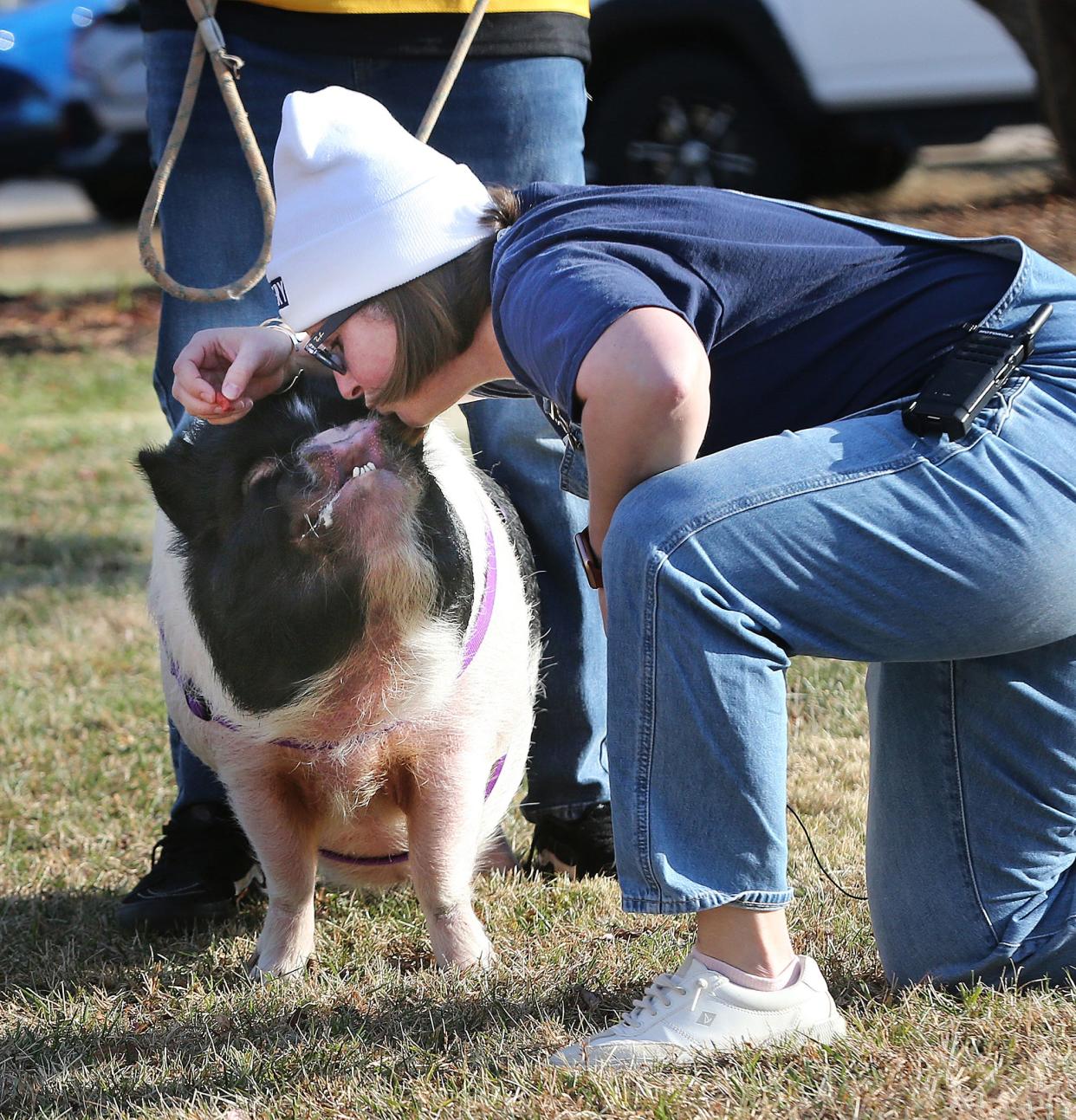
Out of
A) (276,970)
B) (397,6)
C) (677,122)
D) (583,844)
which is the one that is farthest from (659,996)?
(677,122)

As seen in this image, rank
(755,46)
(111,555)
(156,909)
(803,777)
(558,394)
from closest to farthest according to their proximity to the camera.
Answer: (558,394) < (156,909) < (803,777) < (111,555) < (755,46)

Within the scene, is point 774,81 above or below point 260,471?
Result: below

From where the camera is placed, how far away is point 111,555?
17.8 feet

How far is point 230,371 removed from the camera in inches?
96.2

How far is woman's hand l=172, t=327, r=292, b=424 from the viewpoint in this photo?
2.44 metres

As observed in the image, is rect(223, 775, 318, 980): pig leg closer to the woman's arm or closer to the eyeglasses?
the eyeglasses

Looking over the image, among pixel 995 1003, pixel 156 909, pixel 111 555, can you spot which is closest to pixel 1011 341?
pixel 995 1003

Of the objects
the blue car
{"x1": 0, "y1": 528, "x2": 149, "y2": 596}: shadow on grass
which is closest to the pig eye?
{"x1": 0, "y1": 528, "x2": 149, "y2": 596}: shadow on grass

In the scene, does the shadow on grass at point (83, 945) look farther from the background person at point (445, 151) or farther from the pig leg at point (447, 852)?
the pig leg at point (447, 852)

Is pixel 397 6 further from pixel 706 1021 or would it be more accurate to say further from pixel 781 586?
pixel 706 1021

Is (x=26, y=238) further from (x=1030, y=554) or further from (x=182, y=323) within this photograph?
(x=1030, y=554)

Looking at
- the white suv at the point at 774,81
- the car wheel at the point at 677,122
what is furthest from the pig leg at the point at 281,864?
the car wheel at the point at 677,122

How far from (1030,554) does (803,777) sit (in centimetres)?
148

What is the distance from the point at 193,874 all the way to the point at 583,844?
774 millimetres
